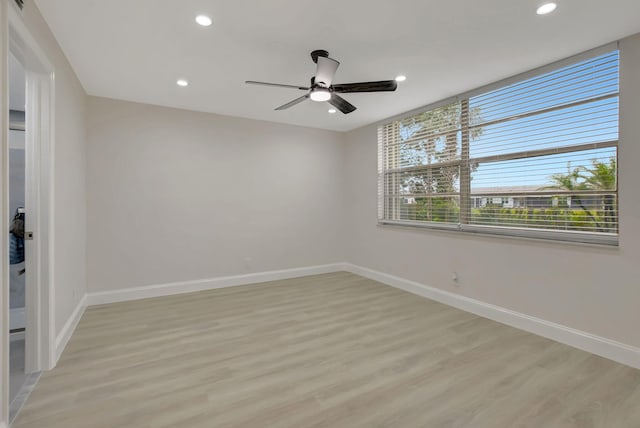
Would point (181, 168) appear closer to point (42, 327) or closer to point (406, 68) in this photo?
point (42, 327)

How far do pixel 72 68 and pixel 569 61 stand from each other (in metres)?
4.65

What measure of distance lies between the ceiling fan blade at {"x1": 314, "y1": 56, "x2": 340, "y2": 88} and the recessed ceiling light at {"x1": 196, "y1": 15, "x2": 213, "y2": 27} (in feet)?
2.73

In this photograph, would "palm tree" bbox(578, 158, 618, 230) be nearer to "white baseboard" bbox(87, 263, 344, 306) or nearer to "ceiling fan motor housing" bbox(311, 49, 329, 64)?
"ceiling fan motor housing" bbox(311, 49, 329, 64)

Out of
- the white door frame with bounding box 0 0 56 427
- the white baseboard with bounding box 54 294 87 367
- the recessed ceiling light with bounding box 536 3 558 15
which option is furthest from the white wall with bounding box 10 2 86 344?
the recessed ceiling light with bounding box 536 3 558 15

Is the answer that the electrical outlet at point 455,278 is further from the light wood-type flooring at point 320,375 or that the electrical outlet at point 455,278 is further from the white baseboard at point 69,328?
the white baseboard at point 69,328

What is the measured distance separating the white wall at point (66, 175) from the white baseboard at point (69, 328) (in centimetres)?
6

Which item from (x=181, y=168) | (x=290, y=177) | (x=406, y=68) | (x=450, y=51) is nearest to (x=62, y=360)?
(x=181, y=168)

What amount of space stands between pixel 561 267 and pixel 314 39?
2.99 metres

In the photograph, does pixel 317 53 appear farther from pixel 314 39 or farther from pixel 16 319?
pixel 16 319

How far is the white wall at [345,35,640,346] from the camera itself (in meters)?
2.45

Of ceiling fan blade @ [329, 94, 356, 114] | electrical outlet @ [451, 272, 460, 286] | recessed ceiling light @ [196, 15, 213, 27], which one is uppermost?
recessed ceiling light @ [196, 15, 213, 27]

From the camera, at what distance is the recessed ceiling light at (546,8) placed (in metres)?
2.05

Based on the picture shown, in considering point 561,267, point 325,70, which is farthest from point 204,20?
point 561,267

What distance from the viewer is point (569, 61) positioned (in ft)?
9.14
